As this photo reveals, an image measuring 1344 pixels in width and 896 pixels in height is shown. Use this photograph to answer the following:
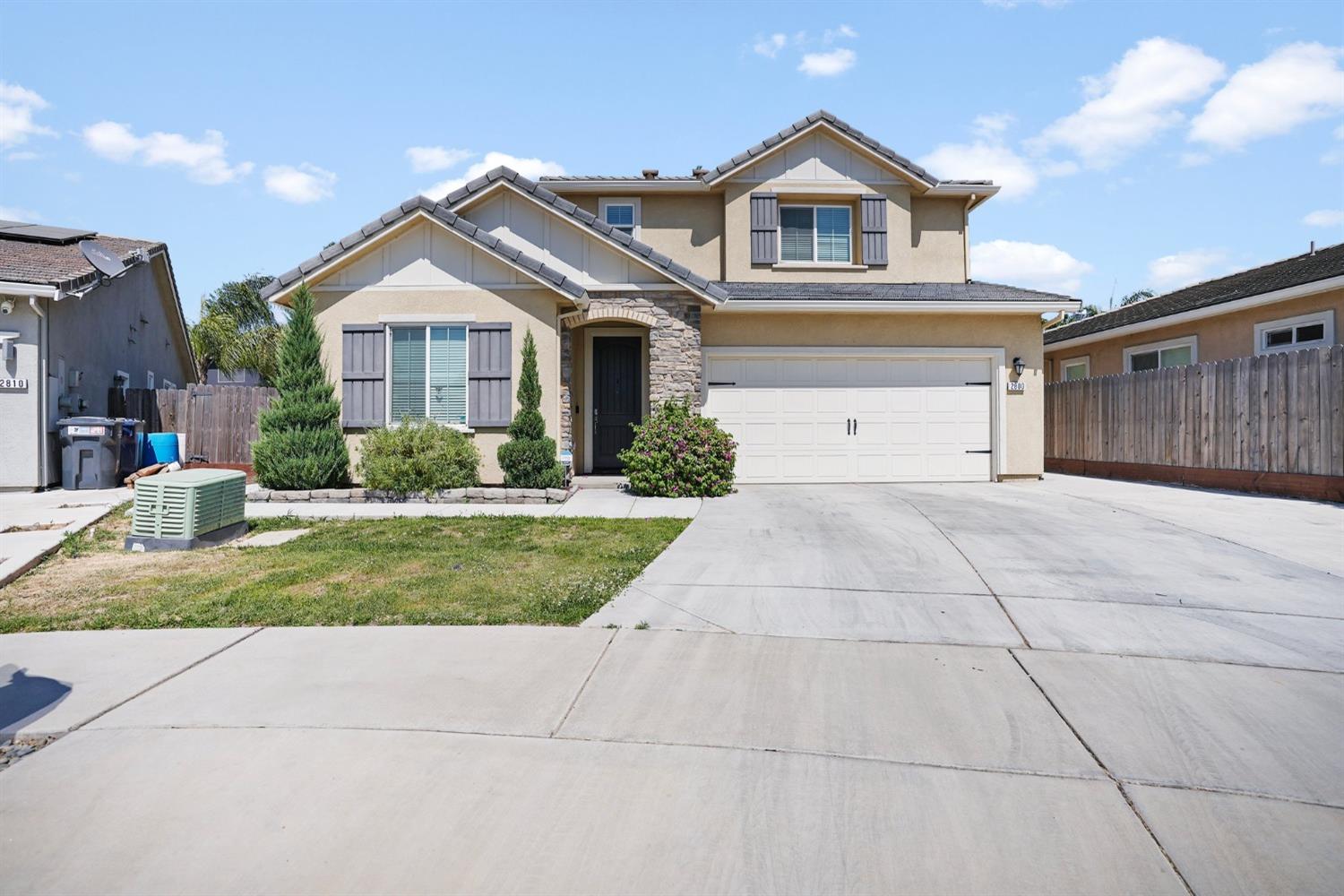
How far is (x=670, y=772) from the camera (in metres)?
3.06

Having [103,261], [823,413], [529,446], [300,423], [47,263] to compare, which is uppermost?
[103,261]

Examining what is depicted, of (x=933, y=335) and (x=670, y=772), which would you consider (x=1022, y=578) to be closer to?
(x=670, y=772)

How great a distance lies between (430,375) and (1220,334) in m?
14.7

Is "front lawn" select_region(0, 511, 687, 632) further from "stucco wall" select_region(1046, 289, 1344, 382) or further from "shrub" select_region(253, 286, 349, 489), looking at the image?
"stucco wall" select_region(1046, 289, 1344, 382)

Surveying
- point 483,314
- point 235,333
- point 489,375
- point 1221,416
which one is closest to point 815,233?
point 483,314

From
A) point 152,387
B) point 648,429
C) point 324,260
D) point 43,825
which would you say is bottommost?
point 43,825

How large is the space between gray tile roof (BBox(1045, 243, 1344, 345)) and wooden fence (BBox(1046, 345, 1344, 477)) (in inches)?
82.1

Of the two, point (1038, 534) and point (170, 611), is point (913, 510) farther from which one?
point (170, 611)

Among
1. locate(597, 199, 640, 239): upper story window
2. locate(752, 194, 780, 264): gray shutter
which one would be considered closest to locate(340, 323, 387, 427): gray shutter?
locate(597, 199, 640, 239): upper story window

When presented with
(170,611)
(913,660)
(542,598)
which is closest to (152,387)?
(170,611)

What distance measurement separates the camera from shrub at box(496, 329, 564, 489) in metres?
11.3

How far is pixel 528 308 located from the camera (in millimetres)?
12031

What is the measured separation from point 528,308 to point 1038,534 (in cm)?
782

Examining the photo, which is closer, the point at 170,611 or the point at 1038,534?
the point at 170,611
